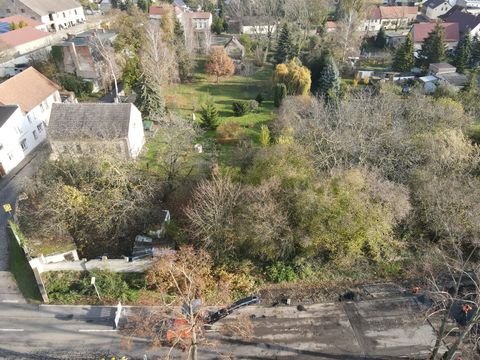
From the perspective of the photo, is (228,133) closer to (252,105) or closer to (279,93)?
(252,105)

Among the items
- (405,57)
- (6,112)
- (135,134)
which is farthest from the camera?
(405,57)

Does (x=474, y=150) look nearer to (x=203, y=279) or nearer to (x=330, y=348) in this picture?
(x=330, y=348)

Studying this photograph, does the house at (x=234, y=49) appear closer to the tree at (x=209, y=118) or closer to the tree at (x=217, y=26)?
the tree at (x=217, y=26)

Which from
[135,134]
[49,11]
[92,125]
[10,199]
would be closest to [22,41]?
[49,11]

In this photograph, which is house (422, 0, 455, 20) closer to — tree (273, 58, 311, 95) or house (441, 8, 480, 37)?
house (441, 8, 480, 37)

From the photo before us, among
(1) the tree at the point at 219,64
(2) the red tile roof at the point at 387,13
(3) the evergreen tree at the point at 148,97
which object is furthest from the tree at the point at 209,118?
(2) the red tile roof at the point at 387,13
